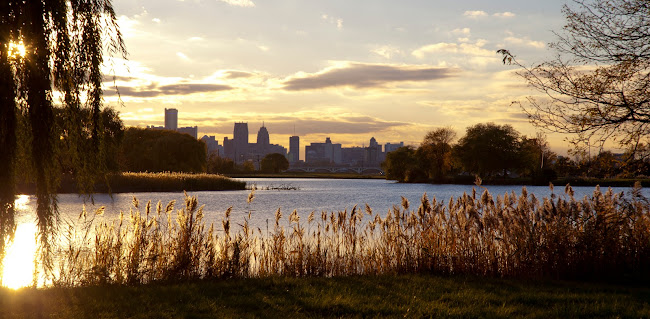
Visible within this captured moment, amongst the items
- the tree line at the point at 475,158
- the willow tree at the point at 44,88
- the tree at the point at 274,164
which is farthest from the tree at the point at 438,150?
the willow tree at the point at 44,88

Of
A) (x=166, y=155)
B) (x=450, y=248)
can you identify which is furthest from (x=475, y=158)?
(x=450, y=248)

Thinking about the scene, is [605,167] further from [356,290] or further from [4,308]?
[4,308]

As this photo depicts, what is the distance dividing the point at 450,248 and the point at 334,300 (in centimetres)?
347

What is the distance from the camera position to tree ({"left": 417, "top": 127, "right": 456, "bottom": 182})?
83250 mm

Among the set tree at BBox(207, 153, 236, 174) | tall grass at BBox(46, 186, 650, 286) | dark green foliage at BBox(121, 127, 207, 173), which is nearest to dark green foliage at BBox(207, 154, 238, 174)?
tree at BBox(207, 153, 236, 174)

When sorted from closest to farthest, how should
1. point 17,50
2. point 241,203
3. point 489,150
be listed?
point 17,50
point 241,203
point 489,150

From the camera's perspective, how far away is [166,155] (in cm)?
6400

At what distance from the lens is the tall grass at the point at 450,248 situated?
917 centimetres

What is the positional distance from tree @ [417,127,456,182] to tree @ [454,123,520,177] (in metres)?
2.96

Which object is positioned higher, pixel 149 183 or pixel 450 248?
pixel 149 183

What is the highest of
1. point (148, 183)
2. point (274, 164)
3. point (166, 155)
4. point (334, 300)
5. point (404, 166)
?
point (166, 155)

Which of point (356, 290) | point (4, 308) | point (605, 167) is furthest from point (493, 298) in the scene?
point (4, 308)

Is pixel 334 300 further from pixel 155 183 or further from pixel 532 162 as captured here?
pixel 532 162

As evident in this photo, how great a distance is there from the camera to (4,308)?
259 inches
